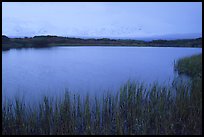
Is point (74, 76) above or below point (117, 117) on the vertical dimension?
below

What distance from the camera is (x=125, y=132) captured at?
4.95m

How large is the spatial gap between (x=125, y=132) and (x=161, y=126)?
2.15ft

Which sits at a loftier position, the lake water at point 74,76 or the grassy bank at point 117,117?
the grassy bank at point 117,117

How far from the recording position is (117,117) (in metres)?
4.71

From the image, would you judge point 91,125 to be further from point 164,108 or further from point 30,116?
point 164,108

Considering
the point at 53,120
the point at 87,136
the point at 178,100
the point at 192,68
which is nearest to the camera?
the point at 87,136

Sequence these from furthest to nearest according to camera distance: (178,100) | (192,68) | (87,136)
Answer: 1. (192,68)
2. (178,100)
3. (87,136)

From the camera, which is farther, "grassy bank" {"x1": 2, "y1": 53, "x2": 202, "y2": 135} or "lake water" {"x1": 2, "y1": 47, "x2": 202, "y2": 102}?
"lake water" {"x1": 2, "y1": 47, "x2": 202, "y2": 102}

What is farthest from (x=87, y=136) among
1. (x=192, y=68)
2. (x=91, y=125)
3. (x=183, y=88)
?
(x=192, y=68)

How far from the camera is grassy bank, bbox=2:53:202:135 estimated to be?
4.83 metres

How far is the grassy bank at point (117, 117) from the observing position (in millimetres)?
4828

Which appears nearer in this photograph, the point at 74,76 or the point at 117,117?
the point at 117,117

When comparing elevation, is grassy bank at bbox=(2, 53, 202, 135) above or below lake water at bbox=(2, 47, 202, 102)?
above

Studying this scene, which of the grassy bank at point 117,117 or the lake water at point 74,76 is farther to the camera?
the lake water at point 74,76
